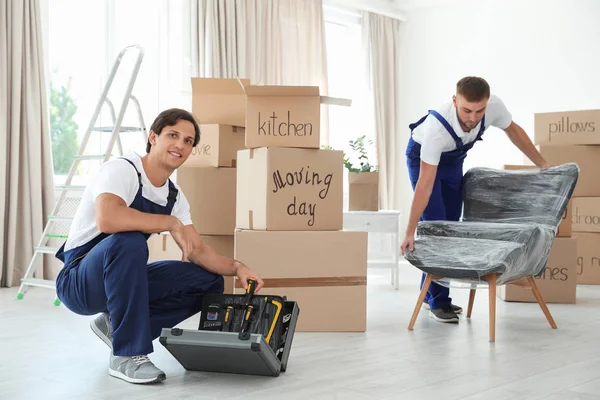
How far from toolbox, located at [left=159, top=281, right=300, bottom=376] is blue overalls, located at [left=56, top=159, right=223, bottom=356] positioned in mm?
84

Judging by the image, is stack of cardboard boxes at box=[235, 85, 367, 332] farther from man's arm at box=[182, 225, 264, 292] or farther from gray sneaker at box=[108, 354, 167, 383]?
gray sneaker at box=[108, 354, 167, 383]

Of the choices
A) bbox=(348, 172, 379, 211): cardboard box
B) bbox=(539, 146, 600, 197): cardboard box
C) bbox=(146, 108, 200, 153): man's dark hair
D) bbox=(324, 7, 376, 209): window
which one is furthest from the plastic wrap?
bbox=(324, 7, 376, 209): window

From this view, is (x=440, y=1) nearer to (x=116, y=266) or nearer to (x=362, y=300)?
(x=362, y=300)

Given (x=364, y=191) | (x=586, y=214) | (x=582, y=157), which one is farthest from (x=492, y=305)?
(x=586, y=214)

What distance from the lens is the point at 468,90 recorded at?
2.81 meters

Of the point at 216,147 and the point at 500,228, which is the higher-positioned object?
the point at 216,147

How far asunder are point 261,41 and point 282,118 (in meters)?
3.11

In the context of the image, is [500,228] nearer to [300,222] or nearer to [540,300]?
[540,300]

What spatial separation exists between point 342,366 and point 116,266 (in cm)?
79

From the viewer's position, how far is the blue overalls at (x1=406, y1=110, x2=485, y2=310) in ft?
10.4

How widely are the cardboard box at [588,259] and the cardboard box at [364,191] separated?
57.6 inches

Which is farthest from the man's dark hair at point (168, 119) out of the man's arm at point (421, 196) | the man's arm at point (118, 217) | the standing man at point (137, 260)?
the man's arm at point (421, 196)

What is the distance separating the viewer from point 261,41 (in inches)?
230

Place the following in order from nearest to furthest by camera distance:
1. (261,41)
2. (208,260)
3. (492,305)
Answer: (208,260) < (492,305) < (261,41)
